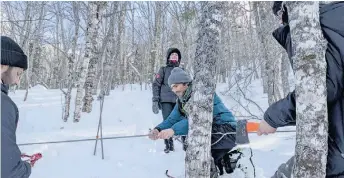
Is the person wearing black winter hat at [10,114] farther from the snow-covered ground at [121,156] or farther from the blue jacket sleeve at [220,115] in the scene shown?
the snow-covered ground at [121,156]

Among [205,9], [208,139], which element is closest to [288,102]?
[208,139]

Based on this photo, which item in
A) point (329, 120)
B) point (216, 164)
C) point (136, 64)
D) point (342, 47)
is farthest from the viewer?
point (136, 64)

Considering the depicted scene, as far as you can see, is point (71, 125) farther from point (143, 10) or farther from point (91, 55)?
point (143, 10)

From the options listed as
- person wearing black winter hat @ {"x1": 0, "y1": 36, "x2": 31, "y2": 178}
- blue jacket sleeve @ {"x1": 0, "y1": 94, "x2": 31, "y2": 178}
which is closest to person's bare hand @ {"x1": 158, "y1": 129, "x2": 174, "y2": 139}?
person wearing black winter hat @ {"x1": 0, "y1": 36, "x2": 31, "y2": 178}

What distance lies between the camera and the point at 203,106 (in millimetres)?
3191

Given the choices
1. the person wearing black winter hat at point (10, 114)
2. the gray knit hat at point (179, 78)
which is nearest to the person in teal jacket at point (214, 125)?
the gray knit hat at point (179, 78)

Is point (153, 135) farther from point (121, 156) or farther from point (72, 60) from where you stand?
point (72, 60)

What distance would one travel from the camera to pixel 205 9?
11.0 ft

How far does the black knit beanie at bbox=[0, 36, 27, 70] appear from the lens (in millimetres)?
2004

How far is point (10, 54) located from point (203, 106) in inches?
66.7

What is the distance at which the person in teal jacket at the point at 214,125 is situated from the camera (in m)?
3.58

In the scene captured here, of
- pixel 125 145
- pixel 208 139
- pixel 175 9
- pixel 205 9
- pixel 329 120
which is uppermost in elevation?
pixel 175 9

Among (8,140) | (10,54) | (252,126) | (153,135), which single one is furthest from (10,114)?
(153,135)

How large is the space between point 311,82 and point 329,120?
20 centimetres
